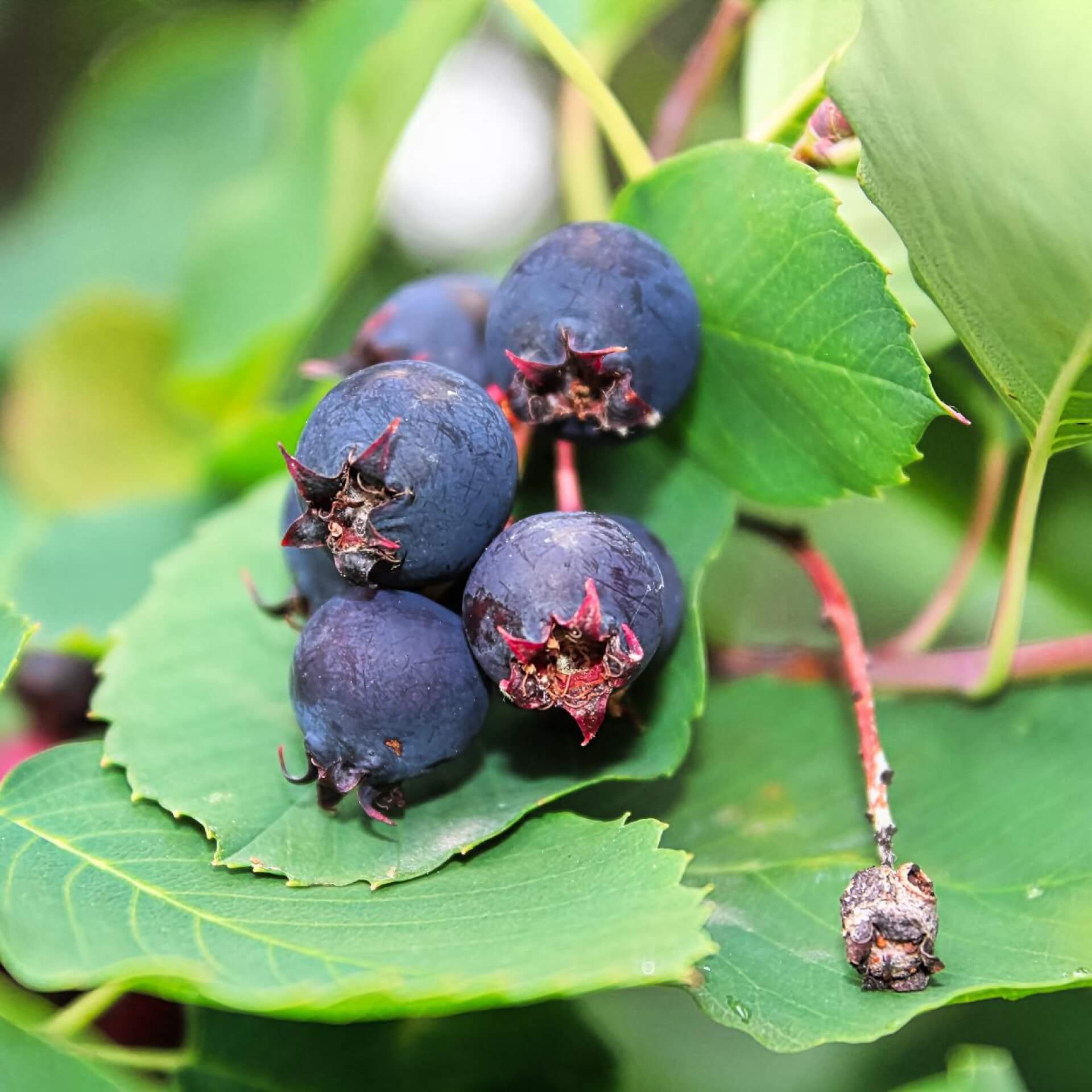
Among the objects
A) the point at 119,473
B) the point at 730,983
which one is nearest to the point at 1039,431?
the point at 730,983

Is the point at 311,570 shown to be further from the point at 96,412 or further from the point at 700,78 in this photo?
the point at 96,412

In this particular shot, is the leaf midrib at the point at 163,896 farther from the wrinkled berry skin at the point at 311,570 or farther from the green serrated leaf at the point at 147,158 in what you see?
the green serrated leaf at the point at 147,158

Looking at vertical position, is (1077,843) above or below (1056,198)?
below

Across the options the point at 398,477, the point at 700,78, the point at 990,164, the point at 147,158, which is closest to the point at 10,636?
the point at 398,477

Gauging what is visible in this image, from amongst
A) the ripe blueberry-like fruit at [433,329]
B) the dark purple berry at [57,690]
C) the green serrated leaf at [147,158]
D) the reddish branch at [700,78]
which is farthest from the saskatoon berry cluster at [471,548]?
the green serrated leaf at [147,158]

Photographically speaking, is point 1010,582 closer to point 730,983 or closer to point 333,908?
point 730,983

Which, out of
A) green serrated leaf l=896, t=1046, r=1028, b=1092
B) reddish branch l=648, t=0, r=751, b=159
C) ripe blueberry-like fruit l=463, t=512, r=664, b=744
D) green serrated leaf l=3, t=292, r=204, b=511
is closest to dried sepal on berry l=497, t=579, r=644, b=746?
ripe blueberry-like fruit l=463, t=512, r=664, b=744

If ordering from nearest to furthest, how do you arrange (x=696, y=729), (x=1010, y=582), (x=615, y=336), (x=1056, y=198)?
(x=1056, y=198) < (x=615, y=336) < (x=1010, y=582) < (x=696, y=729)
